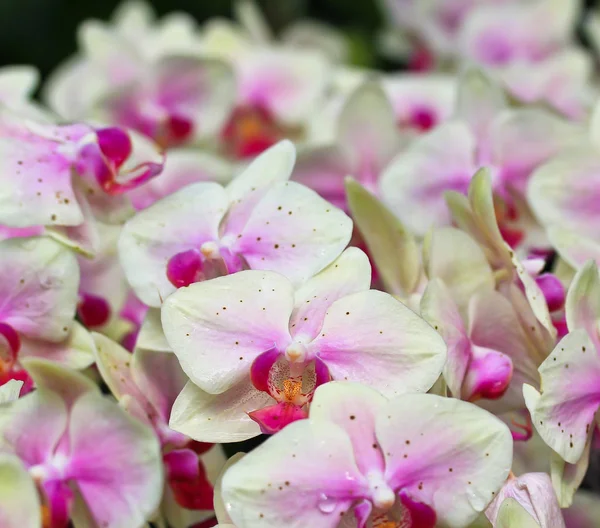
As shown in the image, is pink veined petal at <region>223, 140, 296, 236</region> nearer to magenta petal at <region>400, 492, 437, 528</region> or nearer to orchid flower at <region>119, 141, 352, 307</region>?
orchid flower at <region>119, 141, 352, 307</region>

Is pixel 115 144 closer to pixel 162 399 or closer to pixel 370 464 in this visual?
pixel 162 399

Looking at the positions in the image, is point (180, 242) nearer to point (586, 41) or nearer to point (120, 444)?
point (120, 444)

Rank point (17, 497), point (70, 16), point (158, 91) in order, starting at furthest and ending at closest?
point (70, 16)
point (158, 91)
point (17, 497)

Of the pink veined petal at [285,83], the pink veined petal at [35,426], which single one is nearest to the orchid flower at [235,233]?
the pink veined petal at [35,426]

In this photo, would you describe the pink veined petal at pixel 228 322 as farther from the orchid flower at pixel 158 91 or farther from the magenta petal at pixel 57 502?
the orchid flower at pixel 158 91

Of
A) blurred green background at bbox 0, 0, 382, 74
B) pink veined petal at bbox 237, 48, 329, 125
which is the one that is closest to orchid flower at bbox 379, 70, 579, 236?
pink veined petal at bbox 237, 48, 329, 125

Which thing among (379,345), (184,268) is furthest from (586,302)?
(184,268)

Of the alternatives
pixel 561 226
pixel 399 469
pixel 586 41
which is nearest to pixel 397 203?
pixel 561 226
